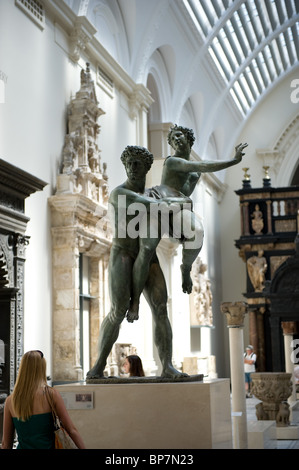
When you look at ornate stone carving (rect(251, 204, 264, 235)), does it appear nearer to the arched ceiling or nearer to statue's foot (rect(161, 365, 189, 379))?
the arched ceiling

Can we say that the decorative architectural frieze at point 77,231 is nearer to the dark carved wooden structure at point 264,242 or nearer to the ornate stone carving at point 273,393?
the ornate stone carving at point 273,393

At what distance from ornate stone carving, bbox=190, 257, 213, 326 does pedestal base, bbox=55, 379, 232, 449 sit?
16.3 m

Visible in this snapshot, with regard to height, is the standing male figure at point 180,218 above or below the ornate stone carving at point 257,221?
below

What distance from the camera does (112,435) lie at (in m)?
6.21

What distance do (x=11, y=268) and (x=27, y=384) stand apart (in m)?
6.11

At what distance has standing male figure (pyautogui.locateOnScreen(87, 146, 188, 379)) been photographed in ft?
21.5

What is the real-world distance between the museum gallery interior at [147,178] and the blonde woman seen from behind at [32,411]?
5.87 feet

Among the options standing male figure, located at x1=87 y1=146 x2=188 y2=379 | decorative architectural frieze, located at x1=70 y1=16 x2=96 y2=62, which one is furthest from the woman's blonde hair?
decorative architectural frieze, located at x1=70 y1=16 x2=96 y2=62

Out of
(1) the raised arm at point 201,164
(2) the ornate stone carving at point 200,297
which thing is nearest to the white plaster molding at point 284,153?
(2) the ornate stone carving at point 200,297

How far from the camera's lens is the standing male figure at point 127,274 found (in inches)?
257

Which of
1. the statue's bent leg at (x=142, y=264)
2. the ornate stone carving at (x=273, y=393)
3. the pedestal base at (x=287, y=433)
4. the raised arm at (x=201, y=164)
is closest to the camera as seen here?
the statue's bent leg at (x=142, y=264)

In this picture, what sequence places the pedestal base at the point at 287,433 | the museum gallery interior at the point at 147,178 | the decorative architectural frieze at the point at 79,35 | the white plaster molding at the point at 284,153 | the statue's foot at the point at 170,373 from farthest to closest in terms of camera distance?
1. the white plaster molding at the point at 284,153
2. the decorative architectural frieze at the point at 79,35
3. the pedestal base at the point at 287,433
4. the museum gallery interior at the point at 147,178
5. the statue's foot at the point at 170,373

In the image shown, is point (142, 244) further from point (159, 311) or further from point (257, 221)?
point (257, 221)

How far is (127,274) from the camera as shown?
6551 millimetres
